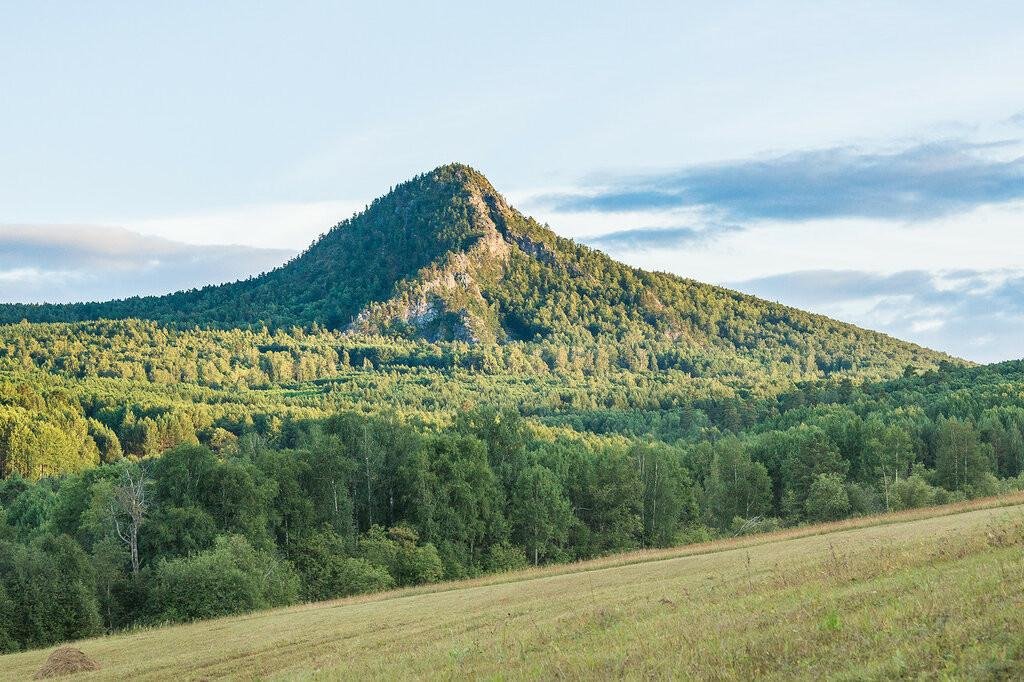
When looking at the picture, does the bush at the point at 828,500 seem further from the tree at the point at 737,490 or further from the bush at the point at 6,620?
the bush at the point at 6,620

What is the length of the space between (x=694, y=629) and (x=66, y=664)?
23819 millimetres

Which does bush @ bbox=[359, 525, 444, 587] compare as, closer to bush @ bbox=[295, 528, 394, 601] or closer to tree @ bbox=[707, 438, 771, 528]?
bush @ bbox=[295, 528, 394, 601]

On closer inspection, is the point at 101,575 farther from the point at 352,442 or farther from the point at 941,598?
the point at 941,598

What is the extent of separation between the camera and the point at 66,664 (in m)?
34.4

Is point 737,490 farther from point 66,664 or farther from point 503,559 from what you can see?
point 66,664

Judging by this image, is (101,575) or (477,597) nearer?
(477,597)

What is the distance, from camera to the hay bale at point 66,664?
34.0 meters

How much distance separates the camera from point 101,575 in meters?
66.6

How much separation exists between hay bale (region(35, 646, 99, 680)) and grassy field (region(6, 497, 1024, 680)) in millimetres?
695

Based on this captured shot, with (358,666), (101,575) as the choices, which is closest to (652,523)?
(101,575)

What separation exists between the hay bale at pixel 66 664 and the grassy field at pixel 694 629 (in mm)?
695

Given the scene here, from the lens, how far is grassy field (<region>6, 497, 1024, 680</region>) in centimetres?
1619

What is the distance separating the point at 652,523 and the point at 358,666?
278 ft

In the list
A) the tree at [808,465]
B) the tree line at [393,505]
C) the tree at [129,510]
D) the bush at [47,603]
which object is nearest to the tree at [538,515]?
the tree line at [393,505]
